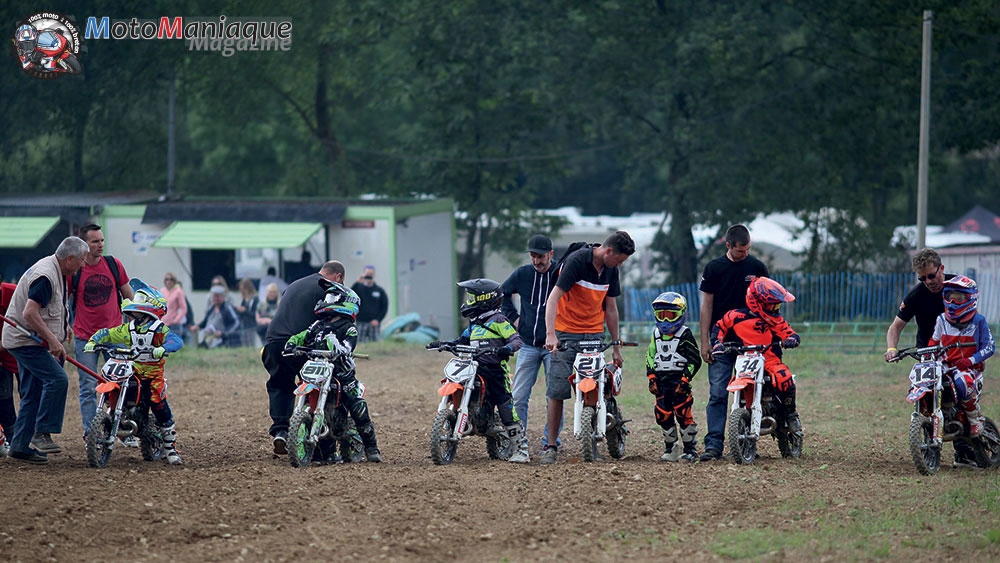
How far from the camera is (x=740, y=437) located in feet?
28.3

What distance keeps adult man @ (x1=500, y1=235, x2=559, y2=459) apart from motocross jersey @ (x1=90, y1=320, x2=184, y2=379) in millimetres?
2853

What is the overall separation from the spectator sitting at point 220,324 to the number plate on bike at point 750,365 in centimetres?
1353

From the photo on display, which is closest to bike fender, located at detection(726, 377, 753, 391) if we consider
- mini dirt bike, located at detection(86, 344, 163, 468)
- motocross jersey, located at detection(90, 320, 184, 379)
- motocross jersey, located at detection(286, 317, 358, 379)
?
motocross jersey, located at detection(286, 317, 358, 379)

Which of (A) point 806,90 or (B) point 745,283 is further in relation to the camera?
(A) point 806,90

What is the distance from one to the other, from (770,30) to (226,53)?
47.8 ft

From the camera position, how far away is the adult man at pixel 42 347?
9.04 m

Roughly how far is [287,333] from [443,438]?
164cm

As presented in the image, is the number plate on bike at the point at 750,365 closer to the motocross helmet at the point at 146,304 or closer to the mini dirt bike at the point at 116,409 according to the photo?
the motocross helmet at the point at 146,304

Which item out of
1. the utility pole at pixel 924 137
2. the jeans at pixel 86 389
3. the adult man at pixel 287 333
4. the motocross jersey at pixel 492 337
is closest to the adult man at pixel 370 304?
the utility pole at pixel 924 137

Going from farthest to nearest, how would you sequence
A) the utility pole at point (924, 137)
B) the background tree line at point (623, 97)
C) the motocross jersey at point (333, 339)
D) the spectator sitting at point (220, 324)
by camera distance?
the background tree line at point (623, 97), the spectator sitting at point (220, 324), the utility pole at point (924, 137), the motocross jersey at point (333, 339)

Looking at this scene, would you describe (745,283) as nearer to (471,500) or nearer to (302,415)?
(471,500)

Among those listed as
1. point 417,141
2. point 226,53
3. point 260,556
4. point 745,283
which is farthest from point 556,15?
point 260,556

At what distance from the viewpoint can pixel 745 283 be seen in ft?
29.7

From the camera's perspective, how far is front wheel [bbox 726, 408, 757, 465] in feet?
28.1
